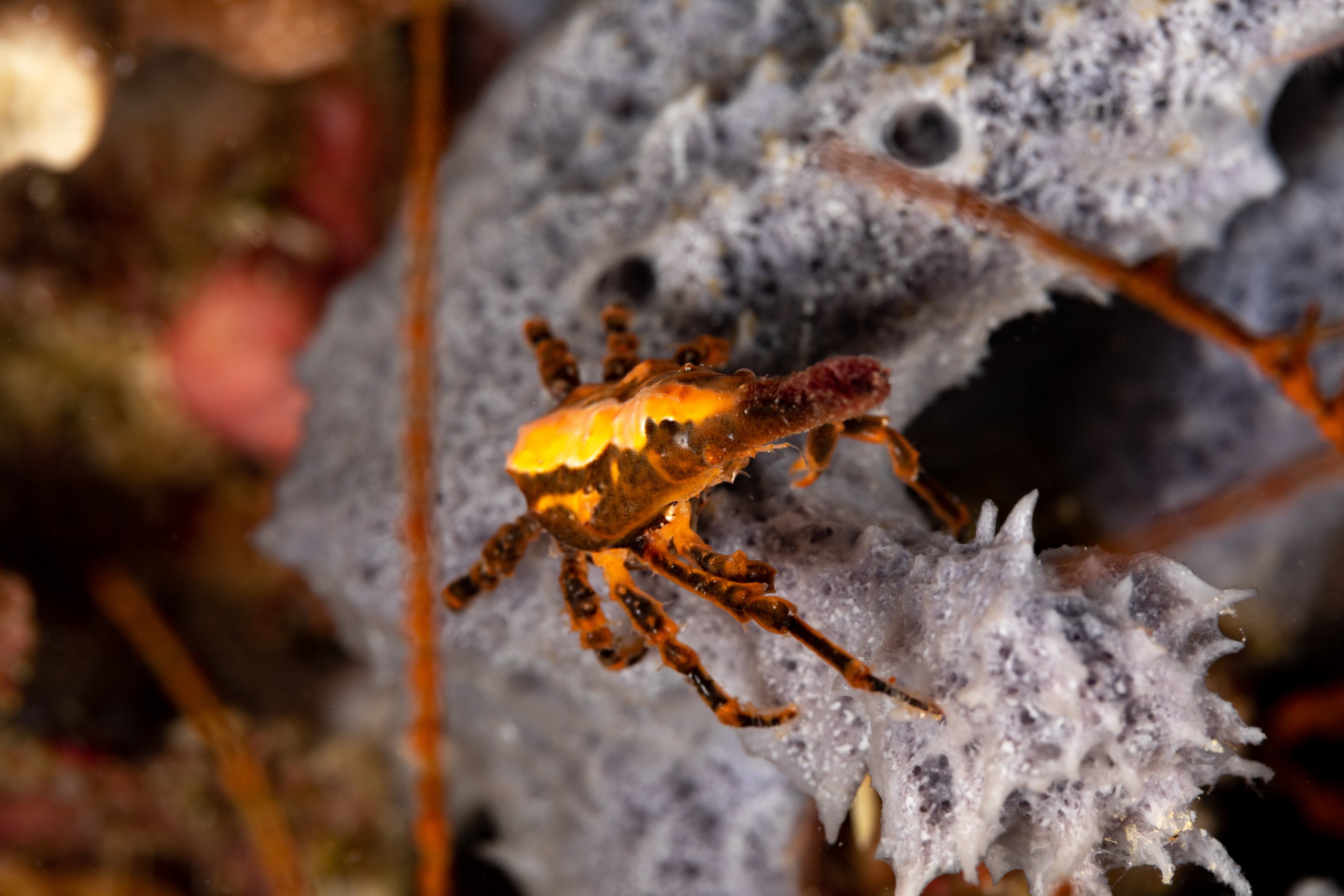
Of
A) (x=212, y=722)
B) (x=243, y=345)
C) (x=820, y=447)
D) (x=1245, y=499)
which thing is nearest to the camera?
(x=820, y=447)

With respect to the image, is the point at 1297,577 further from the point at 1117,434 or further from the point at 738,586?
the point at 738,586

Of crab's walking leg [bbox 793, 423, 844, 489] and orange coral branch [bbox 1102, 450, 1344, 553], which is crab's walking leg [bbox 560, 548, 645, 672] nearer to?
crab's walking leg [bbox 793, 423, 844, 489]

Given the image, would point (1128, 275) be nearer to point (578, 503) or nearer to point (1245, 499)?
point (1245, 499)

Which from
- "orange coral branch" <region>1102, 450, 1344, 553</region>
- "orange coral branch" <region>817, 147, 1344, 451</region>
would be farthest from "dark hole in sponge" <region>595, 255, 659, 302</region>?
"orange coral branch" <region>1102, 450, 1344, 553</region>

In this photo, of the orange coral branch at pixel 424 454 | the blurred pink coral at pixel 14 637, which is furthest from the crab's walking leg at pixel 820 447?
the blurred pink coral at pixel 14 637

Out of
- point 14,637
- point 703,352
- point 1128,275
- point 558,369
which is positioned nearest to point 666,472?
point 703,352

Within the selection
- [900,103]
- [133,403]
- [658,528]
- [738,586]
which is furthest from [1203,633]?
[133,403]
